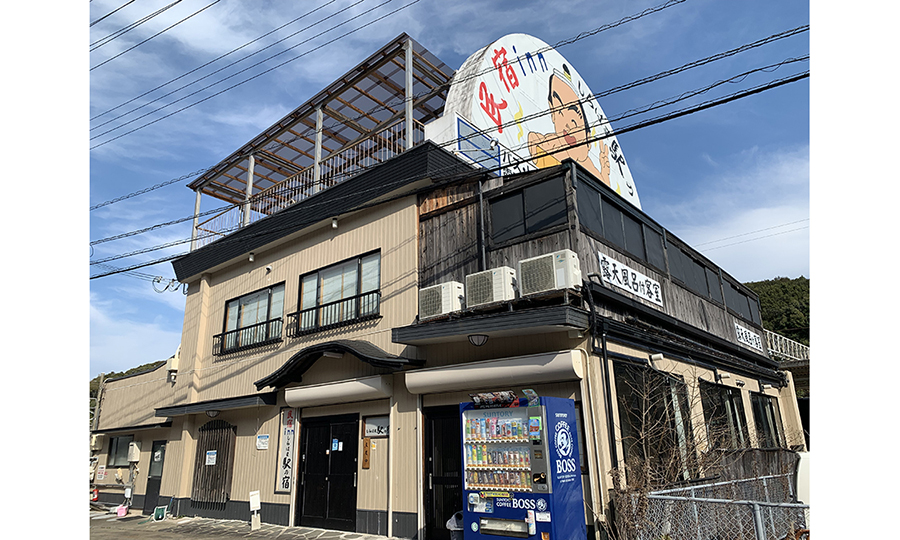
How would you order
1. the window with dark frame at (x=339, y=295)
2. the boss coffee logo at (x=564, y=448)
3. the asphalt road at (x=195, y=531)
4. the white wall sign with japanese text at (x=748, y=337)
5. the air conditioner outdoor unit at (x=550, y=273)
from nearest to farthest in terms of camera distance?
the boss coffee logo at (x=564, y=448), the air conditioner outdoor unit at (x=550, y=273), the asphalt road at (x=195, y=531), the window with dark frame at (x=339, y=295), the white wall sign with japanese text at (x=748, y=337)

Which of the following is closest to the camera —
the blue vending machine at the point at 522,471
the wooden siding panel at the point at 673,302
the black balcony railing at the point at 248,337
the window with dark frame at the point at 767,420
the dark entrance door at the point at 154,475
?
the blue vending machine at the point at 522,471

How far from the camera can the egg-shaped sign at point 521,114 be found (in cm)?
1363

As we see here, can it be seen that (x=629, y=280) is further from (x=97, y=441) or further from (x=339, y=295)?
(x=97, y=441)

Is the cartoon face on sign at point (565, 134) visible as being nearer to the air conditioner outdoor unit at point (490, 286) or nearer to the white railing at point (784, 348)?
the air conditioner outdoor unit at point (490, 286)

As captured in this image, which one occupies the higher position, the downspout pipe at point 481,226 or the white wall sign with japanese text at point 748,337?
the downspout pipe at point 481,226

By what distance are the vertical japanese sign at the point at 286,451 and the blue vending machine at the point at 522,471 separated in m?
6.63

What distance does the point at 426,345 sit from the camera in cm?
1157

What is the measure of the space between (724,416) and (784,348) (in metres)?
16.7

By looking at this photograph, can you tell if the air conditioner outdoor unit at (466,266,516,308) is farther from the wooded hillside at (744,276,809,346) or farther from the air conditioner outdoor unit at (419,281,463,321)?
the wooded hillside at (744,276,809,346)

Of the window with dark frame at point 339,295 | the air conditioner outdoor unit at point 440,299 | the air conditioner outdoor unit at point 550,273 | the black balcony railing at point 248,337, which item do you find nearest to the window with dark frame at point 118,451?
the black balcony railing at point 248,337

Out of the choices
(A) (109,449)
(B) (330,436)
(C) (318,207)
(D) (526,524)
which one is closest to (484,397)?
(D) (526,524)

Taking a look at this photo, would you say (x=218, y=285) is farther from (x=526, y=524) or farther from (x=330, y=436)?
(x=526, y=524)

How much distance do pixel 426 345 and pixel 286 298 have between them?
586 centimetres

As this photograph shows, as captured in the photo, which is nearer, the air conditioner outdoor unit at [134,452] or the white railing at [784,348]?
the air conditioner outdoor unit at [134,452]
